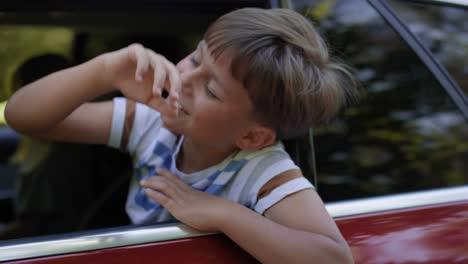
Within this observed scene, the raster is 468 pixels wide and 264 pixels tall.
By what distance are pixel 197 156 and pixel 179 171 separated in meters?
0.06

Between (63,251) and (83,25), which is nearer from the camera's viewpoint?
(63,251)

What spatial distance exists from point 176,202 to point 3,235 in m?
1.15

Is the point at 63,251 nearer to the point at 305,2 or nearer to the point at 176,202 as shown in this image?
the point at 176,202

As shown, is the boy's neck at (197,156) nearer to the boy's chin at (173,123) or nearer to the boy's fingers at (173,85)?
the boy's chin at (173,123)

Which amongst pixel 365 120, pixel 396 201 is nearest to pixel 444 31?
pixel 365 120

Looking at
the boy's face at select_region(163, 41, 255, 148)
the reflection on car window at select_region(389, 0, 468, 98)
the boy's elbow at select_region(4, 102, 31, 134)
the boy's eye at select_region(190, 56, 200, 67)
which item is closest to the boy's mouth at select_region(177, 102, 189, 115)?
the boy's face at select_region(163, 41, 255, 148)

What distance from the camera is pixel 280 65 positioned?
4.73ft

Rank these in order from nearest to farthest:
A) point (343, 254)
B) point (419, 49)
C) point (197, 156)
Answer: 1. point (343, 254)
2. point (197, 156)
3. point (419, 49)

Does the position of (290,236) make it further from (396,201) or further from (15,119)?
(15,119)

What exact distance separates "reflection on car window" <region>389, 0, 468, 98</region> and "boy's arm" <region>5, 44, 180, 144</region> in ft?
3.13

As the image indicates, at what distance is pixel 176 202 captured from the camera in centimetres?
144

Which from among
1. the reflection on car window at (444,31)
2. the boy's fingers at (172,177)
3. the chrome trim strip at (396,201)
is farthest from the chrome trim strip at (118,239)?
the reflection on car window at (444,31)

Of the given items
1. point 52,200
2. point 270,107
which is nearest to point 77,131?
point 270,107

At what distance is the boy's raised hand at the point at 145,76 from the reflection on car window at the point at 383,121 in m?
0.58
